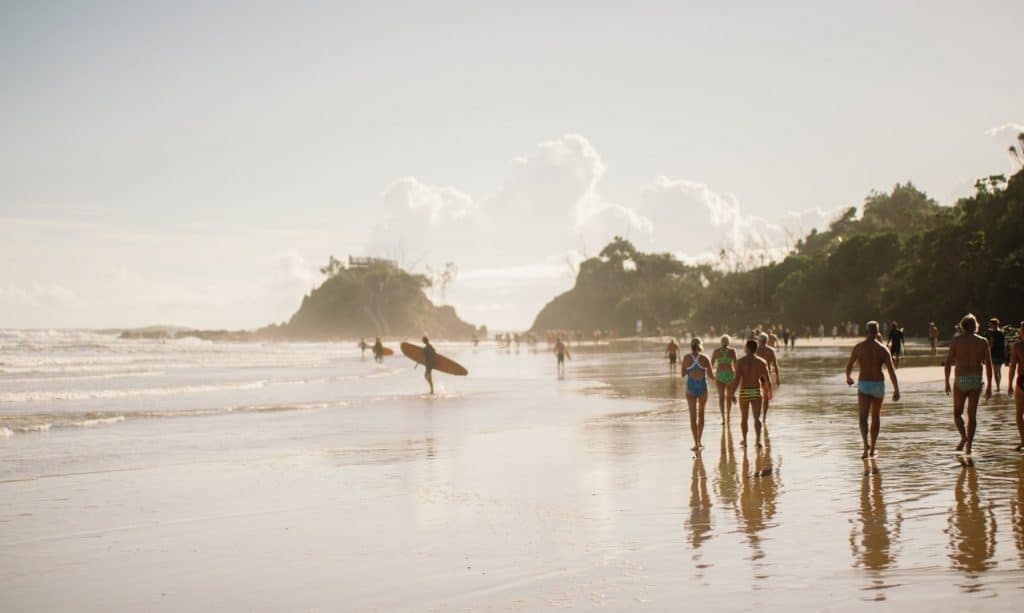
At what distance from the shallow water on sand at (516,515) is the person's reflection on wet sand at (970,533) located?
35 millimetres

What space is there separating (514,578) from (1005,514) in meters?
4.71

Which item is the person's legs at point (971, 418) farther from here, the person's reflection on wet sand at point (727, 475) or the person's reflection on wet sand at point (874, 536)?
the person's reflection on wet sand at point (727, 475)

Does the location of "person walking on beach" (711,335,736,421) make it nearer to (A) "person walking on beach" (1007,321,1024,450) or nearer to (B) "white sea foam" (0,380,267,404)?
(A) "person walking on beach" (1007,321,1024,450)

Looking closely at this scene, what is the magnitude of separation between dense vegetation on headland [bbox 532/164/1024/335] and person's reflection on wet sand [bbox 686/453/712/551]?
45913 mm

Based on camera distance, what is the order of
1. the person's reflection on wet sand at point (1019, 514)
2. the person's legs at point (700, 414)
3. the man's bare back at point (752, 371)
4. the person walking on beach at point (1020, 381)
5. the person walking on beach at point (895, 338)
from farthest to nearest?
the person walking on beach at point (895, 338)
the person's legs at point (700, 414)
the man's bare back at point (752, 371)
the person walking on beach at point (1020, 381)
the person's reflection on wet sand at point (1019, 514)

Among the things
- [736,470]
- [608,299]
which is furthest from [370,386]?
[608,299]

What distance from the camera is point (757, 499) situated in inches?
369

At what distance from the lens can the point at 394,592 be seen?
6438 millimetres

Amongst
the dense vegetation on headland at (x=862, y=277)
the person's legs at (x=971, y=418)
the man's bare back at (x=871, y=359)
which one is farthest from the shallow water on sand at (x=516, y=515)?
the dense vegetation on headland at (x=862, y=277)

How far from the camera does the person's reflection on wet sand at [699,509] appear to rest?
7.81m

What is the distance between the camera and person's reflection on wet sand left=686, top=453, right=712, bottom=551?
7.81m

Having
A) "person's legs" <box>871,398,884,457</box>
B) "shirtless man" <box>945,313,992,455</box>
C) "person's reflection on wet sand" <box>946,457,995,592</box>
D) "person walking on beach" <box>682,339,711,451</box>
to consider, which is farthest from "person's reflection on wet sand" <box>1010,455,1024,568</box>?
"person walking on beach" <box>682,339,711,451</box>

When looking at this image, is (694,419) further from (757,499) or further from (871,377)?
(757,499)

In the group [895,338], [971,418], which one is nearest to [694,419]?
[971,418]
